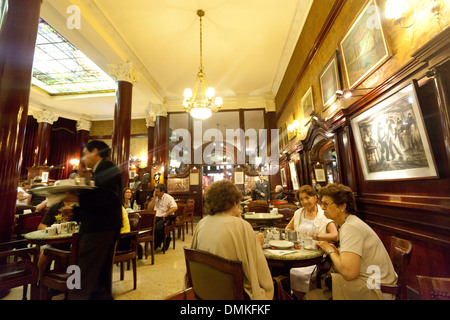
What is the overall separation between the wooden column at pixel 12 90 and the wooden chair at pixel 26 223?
103 centimetres

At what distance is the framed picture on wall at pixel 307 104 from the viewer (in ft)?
15.8

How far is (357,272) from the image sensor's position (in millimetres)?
1450

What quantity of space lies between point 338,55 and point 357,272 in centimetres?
355

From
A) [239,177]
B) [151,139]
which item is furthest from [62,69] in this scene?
[239,177]

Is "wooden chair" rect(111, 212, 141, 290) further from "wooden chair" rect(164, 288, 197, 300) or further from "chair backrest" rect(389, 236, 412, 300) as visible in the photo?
"chair backrest" rect(389, 236, 412, 300)

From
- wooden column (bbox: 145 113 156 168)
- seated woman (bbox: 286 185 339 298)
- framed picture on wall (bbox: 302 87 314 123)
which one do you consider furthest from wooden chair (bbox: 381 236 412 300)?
wooden column (bbox: 145 113 156 168)

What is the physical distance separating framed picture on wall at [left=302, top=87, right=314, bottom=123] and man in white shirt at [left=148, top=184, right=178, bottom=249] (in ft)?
13.1

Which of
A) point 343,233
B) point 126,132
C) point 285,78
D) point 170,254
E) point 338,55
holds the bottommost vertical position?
point 170,254

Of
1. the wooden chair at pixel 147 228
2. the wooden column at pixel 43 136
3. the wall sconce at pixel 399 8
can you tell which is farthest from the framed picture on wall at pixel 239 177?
the wooden column at pixel 43 136

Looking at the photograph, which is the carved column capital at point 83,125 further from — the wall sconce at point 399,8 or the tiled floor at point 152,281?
the wall sconce at point 399,8

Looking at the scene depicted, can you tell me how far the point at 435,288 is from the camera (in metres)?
1.03

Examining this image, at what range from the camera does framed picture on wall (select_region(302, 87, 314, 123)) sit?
4.83 meters
